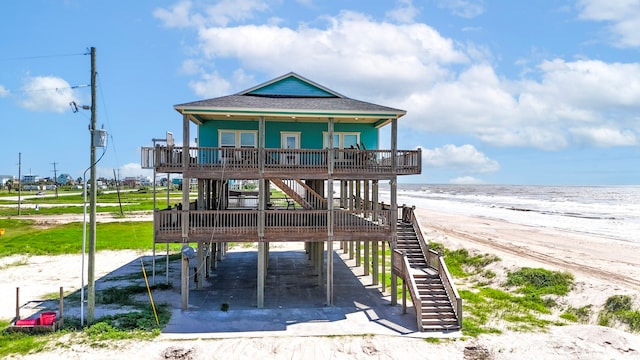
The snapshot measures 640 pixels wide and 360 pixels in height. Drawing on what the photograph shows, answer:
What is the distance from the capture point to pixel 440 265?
62.1 feet

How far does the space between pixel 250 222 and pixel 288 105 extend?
5.85 meters

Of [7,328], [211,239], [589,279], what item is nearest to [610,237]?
[589,279]

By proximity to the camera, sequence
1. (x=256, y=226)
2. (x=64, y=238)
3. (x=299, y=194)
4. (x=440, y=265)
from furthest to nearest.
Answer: (x=64, y=238), (x=299, y=194), (x=256, y=226), (x=440, y=265)

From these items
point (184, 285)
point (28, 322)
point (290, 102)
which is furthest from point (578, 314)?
point (28, 322)

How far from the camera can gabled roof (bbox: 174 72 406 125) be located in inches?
755

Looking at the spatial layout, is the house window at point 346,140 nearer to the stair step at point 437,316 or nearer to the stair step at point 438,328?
the stair step at point 437,316

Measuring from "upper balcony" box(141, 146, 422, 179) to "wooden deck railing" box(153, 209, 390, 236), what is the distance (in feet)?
5.65

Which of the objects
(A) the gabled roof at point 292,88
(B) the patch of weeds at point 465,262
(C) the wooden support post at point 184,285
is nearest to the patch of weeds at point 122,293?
(C) the wooden support post at point 184,285

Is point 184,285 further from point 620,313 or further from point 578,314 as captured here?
point 620,313

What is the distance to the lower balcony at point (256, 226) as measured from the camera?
1936 cm

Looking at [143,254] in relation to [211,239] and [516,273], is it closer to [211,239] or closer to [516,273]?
[211,239]

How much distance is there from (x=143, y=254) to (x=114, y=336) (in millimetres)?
19408

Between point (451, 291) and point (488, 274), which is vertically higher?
point (451, 291)

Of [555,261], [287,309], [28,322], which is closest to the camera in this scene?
[28,322]
